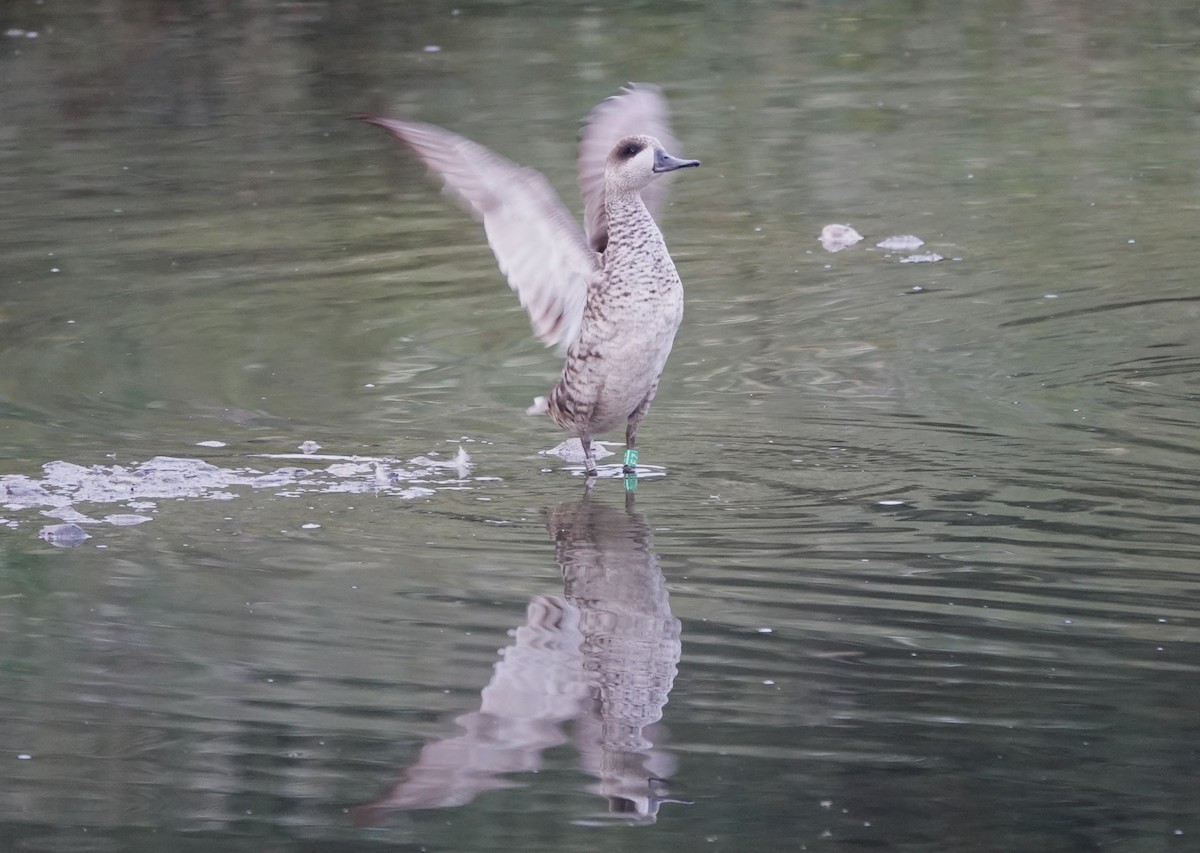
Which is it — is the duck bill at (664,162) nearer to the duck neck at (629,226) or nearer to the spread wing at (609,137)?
the duck neck at (629,226)

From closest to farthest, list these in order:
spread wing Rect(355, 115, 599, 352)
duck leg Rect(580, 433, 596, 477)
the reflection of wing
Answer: the reflection of wing
spread wing Rect(355, 115, 599, 352)
duck leg Rect(580, 433, 596, 477)

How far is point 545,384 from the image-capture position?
8664mm

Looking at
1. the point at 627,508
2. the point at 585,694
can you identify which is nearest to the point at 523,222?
the point at 627,508

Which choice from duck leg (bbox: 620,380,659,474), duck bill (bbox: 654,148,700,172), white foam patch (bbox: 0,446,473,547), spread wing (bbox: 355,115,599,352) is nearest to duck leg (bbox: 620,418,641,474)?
duck leg (bbox: 620,380,659,474)

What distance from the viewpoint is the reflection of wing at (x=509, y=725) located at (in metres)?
4.39

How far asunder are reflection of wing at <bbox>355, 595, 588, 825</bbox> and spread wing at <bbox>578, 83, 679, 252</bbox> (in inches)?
87.4

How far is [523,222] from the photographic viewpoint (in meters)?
6.91

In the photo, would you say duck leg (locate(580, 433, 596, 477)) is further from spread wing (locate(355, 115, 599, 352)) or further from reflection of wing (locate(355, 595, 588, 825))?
reflection of wing (locate(355, 595, 588, 825))

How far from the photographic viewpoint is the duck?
6.71 m

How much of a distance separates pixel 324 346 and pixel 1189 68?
28.4 feet

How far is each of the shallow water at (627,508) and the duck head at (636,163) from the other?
1032mm

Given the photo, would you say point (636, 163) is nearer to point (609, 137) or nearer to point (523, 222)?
point (523, 222)

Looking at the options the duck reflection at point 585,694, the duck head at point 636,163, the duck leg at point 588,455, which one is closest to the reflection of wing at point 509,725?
the duck reflection at point 585,694

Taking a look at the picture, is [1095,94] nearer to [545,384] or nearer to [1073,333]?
[1073,333]
